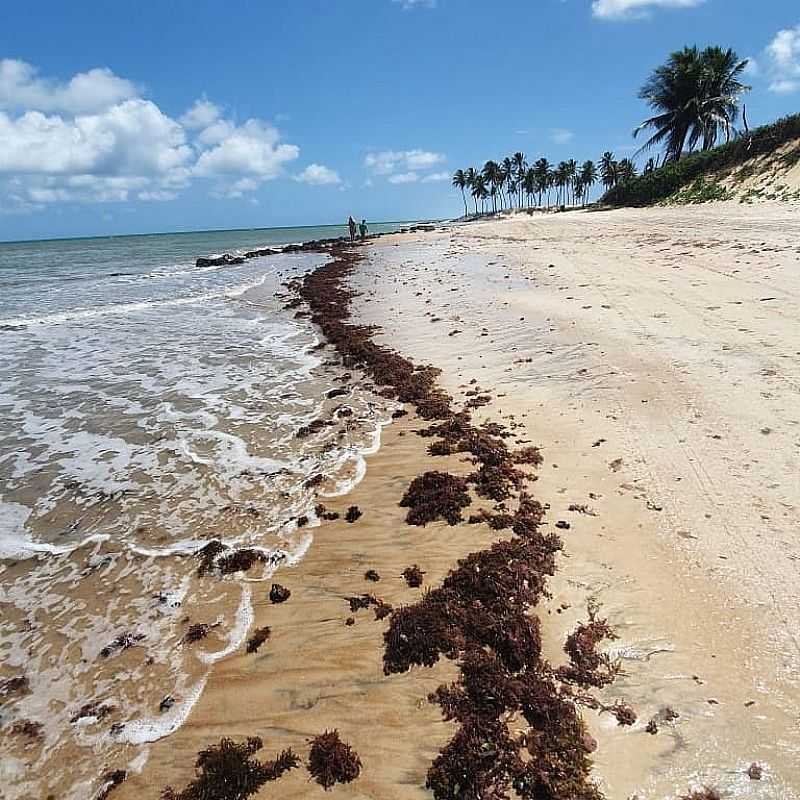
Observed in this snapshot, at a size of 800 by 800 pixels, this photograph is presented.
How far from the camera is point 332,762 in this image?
11.0ft

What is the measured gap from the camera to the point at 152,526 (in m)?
6.22

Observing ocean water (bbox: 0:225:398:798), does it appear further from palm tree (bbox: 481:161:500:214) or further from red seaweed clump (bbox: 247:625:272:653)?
palm tree (bbox: 481:161:500:214)

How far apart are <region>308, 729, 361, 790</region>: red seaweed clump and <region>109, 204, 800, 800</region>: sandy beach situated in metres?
0.07

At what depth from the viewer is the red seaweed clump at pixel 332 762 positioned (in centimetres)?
328

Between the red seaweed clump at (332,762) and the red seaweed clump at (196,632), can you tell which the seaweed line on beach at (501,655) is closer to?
the red seaweed clump at (332,762)

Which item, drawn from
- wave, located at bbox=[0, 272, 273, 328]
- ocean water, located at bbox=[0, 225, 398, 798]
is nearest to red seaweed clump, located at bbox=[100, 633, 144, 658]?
ocean water, located at bbox=[0, 225, 398, 798]

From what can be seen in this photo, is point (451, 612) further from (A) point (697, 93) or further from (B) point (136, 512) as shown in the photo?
(A) point (697, 93)

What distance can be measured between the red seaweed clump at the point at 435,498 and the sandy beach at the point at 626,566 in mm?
180

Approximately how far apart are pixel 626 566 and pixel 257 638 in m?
3.52

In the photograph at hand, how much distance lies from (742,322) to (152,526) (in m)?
11.3

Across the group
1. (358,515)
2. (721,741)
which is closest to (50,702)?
(358,515)

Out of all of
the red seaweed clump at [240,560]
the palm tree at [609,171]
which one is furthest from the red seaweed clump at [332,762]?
the palm tree at [609,171]

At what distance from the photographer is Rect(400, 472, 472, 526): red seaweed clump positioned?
19.2ft

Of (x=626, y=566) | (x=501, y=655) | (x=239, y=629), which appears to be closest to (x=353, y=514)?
(x=239, y=629)
